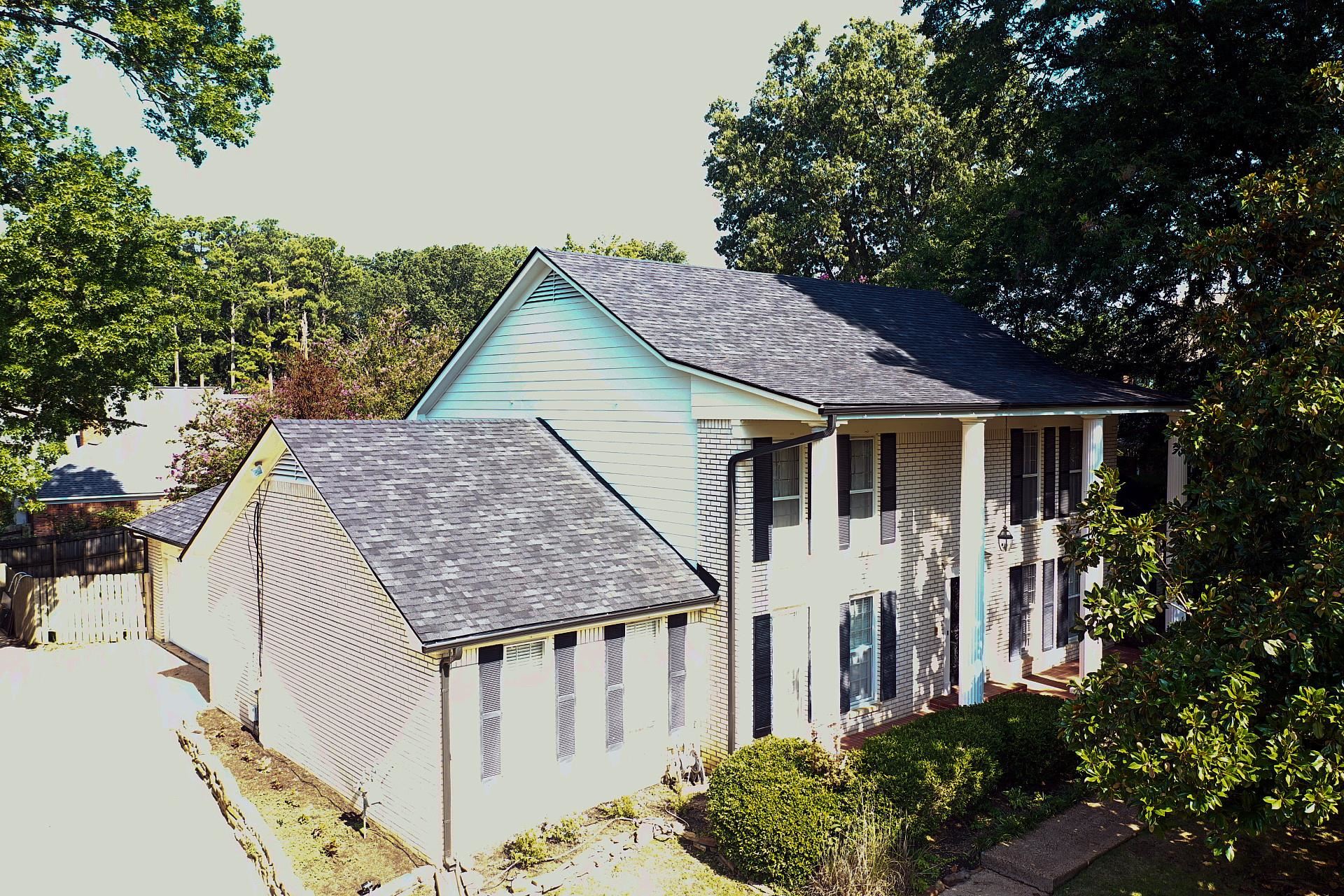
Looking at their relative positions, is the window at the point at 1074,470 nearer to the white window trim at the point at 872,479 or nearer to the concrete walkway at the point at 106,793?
the white window trim at the point at 872,479

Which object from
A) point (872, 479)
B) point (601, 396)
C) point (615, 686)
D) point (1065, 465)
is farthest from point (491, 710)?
point (1065, 465)

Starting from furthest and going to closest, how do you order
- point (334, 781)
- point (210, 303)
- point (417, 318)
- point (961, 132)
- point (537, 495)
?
point (417, 318)
point (961, 132)
point (210, 303)
point (537, 495)
point (334, 781)

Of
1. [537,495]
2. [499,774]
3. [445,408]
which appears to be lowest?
[499,774]

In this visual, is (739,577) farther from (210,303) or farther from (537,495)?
(210,303)

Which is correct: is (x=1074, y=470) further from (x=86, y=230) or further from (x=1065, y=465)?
(x=86, y=230)

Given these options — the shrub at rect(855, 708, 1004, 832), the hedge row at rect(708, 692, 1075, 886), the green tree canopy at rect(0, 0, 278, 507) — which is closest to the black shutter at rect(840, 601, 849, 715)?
the hedge row at rect(708, 692, 1075, 886)

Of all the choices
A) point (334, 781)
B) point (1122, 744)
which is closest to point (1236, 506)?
point (1122, 744)
